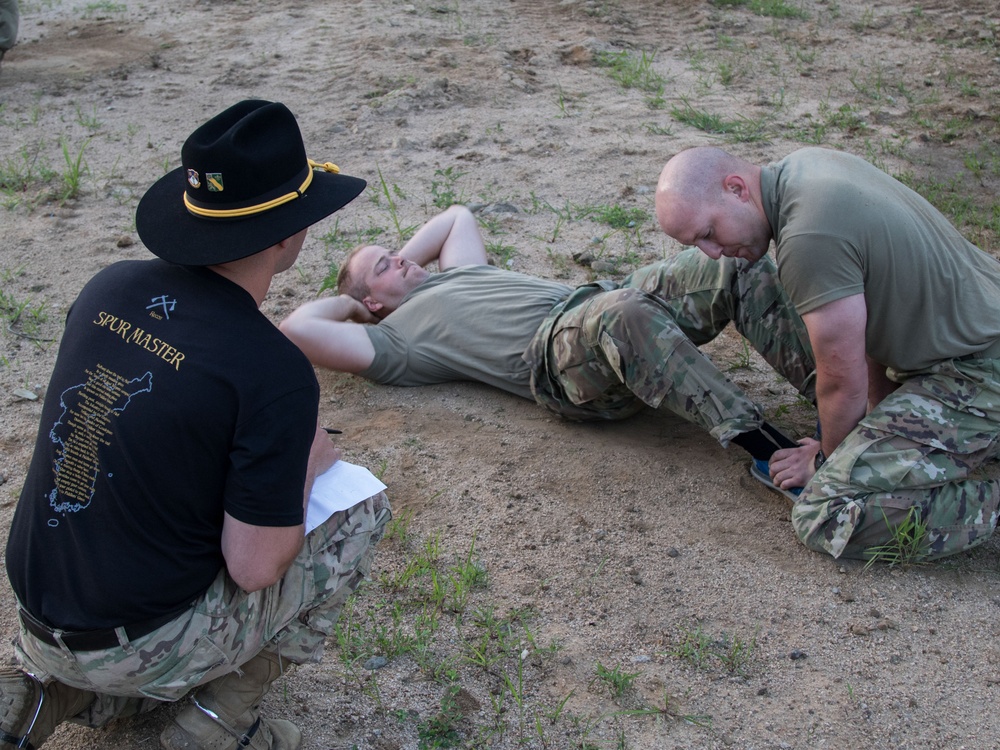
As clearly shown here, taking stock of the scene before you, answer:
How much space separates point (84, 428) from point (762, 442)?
2242mm

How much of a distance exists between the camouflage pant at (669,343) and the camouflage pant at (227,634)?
1.34 m

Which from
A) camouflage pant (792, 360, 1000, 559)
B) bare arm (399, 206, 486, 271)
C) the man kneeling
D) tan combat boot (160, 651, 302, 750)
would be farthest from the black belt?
bare arm (399, 206, 486, 271)

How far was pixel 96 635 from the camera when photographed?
205cm

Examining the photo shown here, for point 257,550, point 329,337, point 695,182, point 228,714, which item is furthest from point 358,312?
point 257,550

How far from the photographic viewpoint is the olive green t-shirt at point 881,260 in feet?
9.73

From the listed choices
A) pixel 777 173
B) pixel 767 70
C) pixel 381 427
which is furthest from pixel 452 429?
pixel 767 70

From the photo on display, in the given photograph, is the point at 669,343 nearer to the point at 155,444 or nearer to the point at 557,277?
the point at 557,277

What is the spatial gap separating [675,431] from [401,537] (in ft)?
3.96

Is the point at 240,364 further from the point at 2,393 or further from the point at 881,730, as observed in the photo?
the point at 2,393

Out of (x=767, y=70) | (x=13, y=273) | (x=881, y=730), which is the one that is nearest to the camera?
(x=881, y=730)

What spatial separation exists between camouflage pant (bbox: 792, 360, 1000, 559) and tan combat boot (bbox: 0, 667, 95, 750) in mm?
2116

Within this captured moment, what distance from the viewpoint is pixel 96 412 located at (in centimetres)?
197

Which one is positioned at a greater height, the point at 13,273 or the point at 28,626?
the point at 28,626

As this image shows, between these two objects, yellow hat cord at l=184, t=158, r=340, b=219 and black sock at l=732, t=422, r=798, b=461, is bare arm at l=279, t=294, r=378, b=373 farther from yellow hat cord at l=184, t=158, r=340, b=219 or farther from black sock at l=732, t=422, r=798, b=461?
yellow hat cord at l=184, t=158, r=340, b=219
